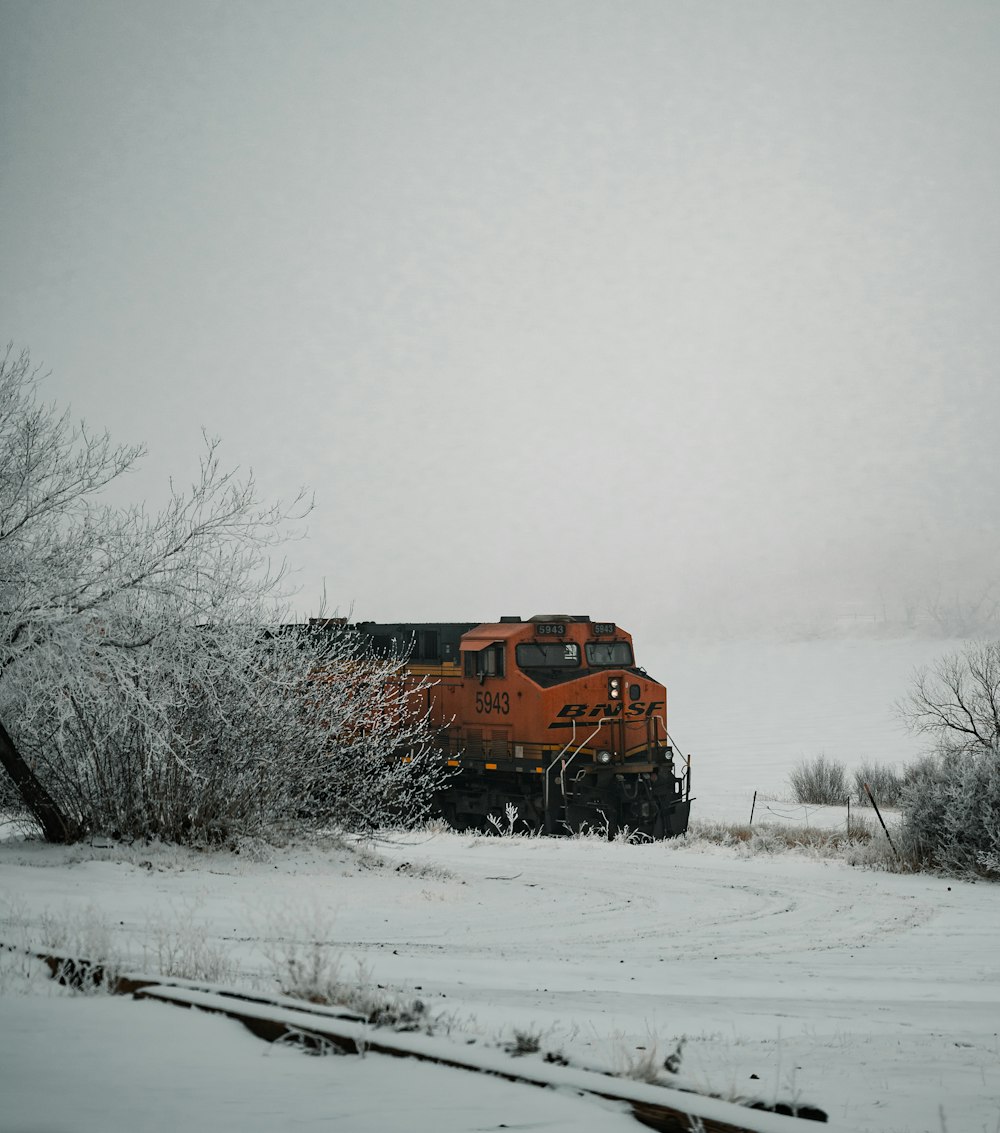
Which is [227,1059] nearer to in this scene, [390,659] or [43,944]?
[43,944]

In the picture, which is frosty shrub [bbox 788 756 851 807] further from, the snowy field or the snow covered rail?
the snow covered rail

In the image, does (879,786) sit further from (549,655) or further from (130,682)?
(130,682)

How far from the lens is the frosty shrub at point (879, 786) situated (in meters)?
32.1

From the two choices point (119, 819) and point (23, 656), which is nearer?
point (23, 656)

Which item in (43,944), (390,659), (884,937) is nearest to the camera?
(43,944)

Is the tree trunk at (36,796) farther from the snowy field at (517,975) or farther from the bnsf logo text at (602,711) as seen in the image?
the bnsf logo text at (602,711)

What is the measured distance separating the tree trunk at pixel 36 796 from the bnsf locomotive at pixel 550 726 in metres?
9.15

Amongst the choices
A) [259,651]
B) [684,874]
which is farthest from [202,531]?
[684,874]

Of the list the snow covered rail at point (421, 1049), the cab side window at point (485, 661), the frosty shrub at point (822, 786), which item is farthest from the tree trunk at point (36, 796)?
the frosty shrub at point (822, 786)

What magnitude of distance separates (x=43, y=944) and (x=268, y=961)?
1.55 metres

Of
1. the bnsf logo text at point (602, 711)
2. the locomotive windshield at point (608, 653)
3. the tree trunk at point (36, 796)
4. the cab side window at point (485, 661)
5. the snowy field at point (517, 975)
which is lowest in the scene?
the snowy field at point (517, 975)

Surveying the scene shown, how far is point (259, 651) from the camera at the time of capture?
528 inches

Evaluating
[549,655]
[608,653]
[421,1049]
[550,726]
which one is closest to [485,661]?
[549,655]

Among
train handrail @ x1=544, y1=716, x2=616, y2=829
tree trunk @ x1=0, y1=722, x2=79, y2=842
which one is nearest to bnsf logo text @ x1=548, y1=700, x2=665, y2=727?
train handrail @ x1=544, y1=716, x2=616, y2=829
